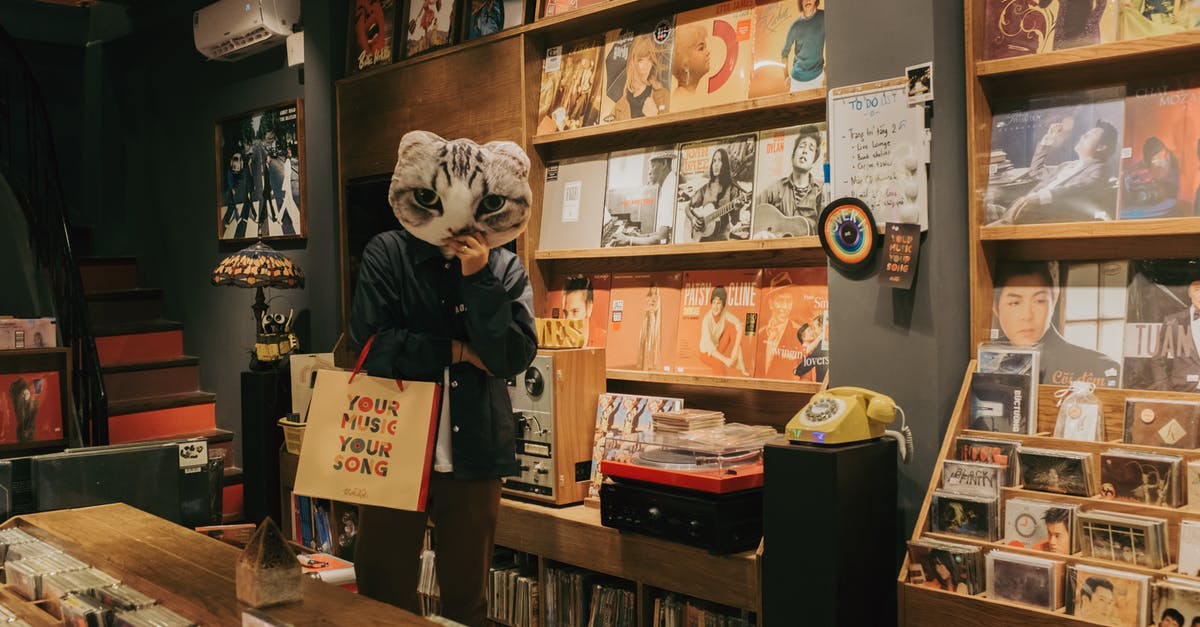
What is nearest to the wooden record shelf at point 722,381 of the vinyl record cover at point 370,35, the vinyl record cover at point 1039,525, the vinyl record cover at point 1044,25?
the vinyl record cover at point 1039,525

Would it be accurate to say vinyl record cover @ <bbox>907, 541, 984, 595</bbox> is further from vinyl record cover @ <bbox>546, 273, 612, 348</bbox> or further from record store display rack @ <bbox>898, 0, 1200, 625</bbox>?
vinyl record cover @ <bbox>546, 273, 612, 348</bbox>

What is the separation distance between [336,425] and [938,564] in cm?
143

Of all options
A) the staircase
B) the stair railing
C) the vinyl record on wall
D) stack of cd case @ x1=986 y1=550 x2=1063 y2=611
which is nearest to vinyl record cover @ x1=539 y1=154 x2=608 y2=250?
the vinyl record on wall

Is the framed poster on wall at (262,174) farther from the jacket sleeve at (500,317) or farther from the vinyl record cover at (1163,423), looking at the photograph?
the vinyl record cover at (1163,423)

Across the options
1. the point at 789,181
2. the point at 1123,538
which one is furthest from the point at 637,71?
the point at 1123,538

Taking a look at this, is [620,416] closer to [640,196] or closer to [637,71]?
[640,196]

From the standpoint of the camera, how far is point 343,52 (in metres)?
4.72

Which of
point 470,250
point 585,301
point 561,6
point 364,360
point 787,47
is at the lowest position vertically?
point 364,360

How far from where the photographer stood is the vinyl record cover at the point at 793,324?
301 centimetres

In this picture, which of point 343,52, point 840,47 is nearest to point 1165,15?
point 840,47

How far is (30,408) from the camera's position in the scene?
13.2 ft

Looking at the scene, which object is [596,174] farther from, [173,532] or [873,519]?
[173,532]

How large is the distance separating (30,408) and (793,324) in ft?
10.4

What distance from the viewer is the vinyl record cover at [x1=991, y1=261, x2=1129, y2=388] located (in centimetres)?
242
